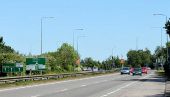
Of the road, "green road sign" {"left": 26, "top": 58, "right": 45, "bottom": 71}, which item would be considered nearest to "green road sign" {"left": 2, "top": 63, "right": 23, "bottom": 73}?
"green road sign" {"left": 26, "top": 58, "right": 45, "bottom": 71}

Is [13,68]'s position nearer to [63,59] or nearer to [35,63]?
[35,63]

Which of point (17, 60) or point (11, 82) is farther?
point (17, 60)

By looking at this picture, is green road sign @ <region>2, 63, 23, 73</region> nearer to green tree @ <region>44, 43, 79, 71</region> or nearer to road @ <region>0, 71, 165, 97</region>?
road @ <region>0, 71, 165, 97</region>

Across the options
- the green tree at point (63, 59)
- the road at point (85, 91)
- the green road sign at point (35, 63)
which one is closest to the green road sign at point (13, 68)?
the green road sign at point (35, 63)

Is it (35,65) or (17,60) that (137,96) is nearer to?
(35,65)

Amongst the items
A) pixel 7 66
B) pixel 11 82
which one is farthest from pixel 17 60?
pixel 11 82

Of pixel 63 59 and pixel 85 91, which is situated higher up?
pixel 63 59

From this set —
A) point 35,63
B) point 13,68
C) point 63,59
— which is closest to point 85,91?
point 35,63

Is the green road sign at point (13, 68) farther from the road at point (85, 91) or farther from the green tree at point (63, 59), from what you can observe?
the green tree at point (63, 59)

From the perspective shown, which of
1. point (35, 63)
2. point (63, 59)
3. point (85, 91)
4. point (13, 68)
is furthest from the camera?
point (63, 59)

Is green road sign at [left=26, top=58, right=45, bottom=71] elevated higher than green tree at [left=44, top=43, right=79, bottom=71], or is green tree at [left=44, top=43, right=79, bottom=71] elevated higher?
green tree at [left=44, top=43, right=79, bottom=71]

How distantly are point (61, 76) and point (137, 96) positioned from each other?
4020 centimetres

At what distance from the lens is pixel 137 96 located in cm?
2933

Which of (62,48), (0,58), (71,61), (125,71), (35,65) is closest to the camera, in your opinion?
(35,65)
